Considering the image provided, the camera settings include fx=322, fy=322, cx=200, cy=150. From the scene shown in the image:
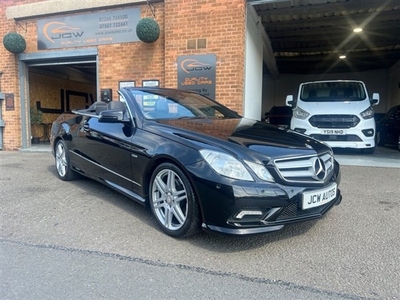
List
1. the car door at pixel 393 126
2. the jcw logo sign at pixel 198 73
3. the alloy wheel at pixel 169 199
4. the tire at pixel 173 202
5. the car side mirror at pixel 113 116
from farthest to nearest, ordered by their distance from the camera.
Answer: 1. the car door at pixel 393 126
2. the jcw logo sign at pixel 198 73
3. the car side mirror at pixel 113 116
4. the alloy wheel at pixel 169 199
5. the tire at pixel 173 202

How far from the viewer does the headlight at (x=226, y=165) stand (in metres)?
2.63

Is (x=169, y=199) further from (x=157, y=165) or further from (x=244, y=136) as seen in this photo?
(x=244, y=136)

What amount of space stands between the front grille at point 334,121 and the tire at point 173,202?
18.0 feet

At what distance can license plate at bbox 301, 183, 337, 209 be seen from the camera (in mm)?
2695

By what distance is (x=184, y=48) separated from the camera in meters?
7.55

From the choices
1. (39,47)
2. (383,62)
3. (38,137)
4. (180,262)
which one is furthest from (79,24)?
(383,62)

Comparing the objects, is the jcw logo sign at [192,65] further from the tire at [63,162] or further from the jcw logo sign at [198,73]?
the tire at [63,162]

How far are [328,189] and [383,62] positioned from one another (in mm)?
17045

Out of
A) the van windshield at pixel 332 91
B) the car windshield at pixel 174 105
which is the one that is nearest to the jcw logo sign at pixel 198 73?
the van windshield at pixel 332 91

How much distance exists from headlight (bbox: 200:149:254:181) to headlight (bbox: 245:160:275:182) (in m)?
0.06

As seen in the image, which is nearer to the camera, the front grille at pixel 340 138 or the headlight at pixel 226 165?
the headlight at pixel 226 165

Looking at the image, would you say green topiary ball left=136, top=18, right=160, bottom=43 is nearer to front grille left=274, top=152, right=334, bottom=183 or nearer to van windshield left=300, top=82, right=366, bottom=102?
van windshield left=300, top=82, right=366, bottom=102

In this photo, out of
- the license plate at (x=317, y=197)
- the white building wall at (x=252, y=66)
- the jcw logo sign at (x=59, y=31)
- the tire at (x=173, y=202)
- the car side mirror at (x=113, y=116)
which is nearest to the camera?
the license plate at (x=317, y=197)

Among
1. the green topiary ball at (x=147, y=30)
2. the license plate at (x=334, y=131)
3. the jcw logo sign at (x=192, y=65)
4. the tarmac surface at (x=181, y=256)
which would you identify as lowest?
the tarmac surface at (x=181, y=256)
